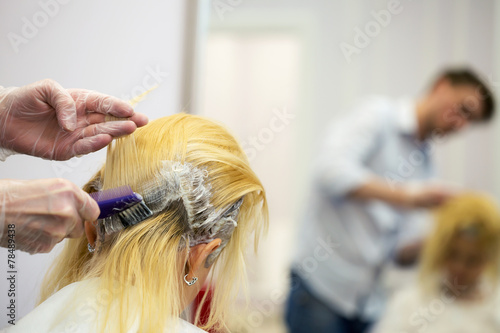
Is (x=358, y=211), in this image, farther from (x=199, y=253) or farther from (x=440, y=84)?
(x=199, y=253)

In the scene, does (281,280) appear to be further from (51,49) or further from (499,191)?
(51,49)

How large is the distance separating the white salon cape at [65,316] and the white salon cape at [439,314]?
1.16 m

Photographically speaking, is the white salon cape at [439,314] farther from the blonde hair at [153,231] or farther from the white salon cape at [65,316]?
the white salon cape at [65,316]

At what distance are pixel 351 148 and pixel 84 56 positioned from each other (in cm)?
89

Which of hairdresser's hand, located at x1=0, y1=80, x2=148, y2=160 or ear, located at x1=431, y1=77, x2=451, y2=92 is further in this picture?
ear, located at x1=431, y1=77, x2=451, y2=92

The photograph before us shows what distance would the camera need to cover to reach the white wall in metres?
0.82

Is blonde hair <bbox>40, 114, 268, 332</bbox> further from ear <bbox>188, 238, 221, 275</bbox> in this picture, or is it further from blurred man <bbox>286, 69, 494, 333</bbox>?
blurred man <bbox>286, 69, 494, 333</bbox>

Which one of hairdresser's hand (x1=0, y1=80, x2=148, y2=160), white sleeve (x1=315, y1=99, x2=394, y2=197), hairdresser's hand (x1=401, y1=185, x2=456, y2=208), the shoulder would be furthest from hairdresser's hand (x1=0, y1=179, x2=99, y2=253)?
hairdresser's hand (x1=401, y1=185, x2=456, y2=208)

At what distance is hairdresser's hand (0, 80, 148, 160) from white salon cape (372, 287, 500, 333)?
4.08 feet

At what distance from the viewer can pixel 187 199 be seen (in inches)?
27.1

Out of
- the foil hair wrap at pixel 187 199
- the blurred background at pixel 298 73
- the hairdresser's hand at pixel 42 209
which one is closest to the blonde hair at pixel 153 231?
the foil hair wrap at pixel 187 199

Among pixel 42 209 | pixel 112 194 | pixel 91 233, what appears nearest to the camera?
pixel 42 209

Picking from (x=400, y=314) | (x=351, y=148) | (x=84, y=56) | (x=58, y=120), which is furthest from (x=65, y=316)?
(x=400, y=314)

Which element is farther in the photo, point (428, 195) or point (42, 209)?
point (428, 195)
